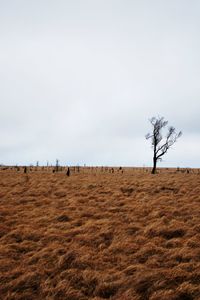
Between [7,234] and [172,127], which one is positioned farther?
[172,127]

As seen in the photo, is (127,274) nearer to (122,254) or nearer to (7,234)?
(122,254)

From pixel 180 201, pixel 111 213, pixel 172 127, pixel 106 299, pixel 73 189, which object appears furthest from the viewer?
pixel 172 127

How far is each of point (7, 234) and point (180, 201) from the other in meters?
11.0

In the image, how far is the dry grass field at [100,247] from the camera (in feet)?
26.9

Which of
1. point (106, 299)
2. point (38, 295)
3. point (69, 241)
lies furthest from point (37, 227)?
point (106, 299)

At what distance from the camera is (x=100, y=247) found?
1121cm

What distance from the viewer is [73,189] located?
24.0 m

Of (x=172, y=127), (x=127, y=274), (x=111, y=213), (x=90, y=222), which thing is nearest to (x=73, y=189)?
(x=111, y=213)

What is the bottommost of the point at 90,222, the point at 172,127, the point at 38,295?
the point at 38,295

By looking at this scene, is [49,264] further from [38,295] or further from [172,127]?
[172,127]

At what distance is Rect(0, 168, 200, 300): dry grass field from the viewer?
8211 millimetres

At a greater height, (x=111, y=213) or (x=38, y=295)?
(x=111, y=213)

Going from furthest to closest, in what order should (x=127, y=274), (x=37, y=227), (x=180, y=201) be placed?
(x=180, y=201), (x=37, y=227), (x=127, y=274)

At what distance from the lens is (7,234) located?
1265 centimetres
